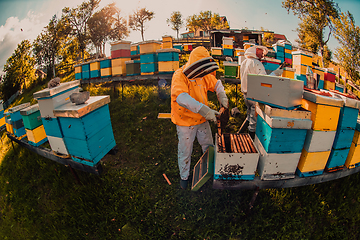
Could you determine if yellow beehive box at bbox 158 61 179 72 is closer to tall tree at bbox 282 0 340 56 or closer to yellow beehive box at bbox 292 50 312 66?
yellow beehive box at bbox 292 50 312 66

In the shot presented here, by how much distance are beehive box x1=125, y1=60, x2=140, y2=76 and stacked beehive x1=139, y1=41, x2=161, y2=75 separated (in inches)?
13.2

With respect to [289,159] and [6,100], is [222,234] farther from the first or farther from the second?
[6,100]

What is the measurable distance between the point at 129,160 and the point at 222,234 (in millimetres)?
2386

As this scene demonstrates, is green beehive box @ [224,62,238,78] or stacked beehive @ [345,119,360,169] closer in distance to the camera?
stacked beehive @ [345,119,360,169]

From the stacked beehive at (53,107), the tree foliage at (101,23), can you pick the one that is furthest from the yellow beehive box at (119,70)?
the tree foliage at (101,23)

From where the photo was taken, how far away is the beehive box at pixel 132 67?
5.73m

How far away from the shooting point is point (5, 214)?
11.3 feet

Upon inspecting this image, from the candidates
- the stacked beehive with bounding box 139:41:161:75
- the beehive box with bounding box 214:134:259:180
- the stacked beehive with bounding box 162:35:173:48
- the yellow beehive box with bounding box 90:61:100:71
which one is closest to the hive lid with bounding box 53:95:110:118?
the beehive box with bounding box 214:134:259:180

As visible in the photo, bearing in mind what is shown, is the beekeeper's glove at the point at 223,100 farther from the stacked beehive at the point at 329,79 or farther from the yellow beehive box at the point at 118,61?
the yellow beehive box at the point at 118,61

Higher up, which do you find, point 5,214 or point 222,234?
point 222,234

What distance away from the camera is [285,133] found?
6.08 feet

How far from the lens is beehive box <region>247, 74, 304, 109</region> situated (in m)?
1.90

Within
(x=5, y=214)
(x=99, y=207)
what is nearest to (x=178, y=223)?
(x=99, y=207)

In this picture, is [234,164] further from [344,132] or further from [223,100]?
[344,132]
